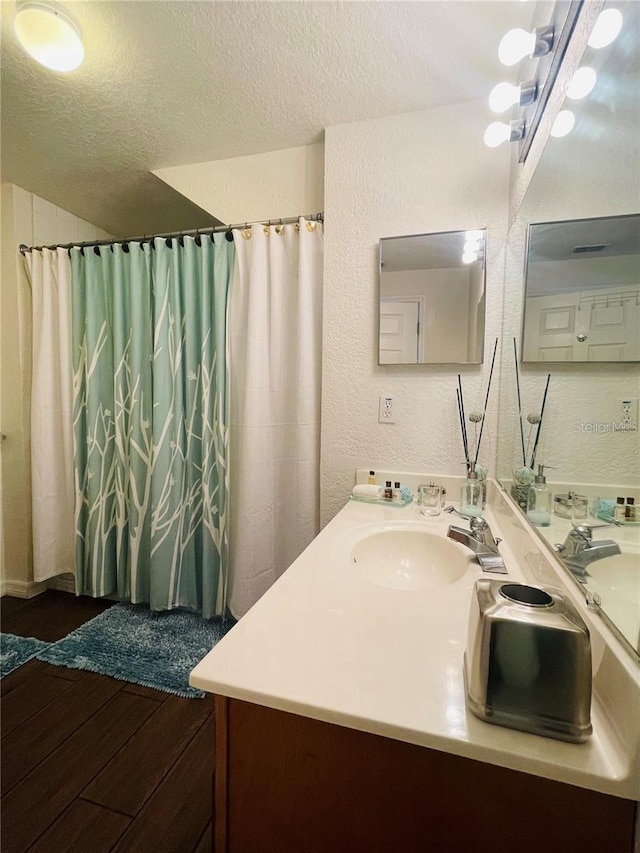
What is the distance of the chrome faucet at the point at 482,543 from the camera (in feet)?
2.60

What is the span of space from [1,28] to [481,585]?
197cm

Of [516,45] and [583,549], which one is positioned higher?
[516,45]

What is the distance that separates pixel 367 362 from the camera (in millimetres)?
1444

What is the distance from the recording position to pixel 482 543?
0.88m

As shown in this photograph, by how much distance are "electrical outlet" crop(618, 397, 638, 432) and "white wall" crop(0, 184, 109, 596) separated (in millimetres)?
2595

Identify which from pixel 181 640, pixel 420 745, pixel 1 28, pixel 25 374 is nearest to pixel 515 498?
pixel 420 745

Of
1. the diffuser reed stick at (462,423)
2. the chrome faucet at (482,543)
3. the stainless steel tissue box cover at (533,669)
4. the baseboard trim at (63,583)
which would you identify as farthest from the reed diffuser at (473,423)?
the baseboard trim at (63,583)

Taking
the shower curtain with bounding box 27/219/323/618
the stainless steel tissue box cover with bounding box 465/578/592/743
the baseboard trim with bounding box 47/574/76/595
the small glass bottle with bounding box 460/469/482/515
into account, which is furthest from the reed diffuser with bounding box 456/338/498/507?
the baseboard trim with bounding box 47/574/76/595

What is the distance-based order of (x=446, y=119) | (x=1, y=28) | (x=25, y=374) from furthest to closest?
(x=25, y=374)
(x=446, y=119)
(x=1, y=28)

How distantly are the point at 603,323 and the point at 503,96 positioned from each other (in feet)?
3.18

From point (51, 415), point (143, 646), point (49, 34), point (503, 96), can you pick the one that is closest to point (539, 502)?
point (503, 96)

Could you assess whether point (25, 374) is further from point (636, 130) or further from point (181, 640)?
point (636, 130)

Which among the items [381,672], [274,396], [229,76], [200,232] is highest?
[229,76]

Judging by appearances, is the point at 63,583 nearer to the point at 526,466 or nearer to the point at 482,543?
the point at 482,543
